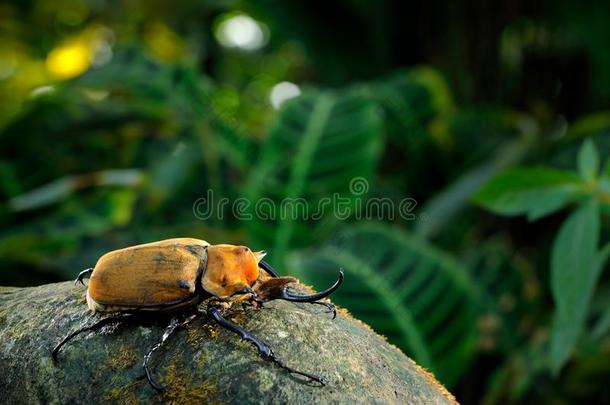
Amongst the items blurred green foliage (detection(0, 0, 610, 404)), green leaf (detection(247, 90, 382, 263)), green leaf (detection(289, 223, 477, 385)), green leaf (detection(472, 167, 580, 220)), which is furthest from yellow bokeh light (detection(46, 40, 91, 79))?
green leaf (detection(472, 167, 580, 220))

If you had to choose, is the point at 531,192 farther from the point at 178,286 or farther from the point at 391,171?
the point at 391,171

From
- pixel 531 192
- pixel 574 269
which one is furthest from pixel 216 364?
pixel 531 192

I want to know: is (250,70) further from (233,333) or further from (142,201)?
(233,333)

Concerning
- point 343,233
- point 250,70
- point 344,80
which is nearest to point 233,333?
point 343,233

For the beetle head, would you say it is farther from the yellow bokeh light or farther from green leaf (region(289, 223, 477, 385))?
the yellow bokeh light

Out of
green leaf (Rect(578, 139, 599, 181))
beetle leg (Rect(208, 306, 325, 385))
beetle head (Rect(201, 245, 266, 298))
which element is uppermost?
green leaf (Rect(578, 139, 599, 181))

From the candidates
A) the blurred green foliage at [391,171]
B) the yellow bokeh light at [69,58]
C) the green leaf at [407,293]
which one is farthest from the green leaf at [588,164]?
the yellow bokeh light at [69,58]
